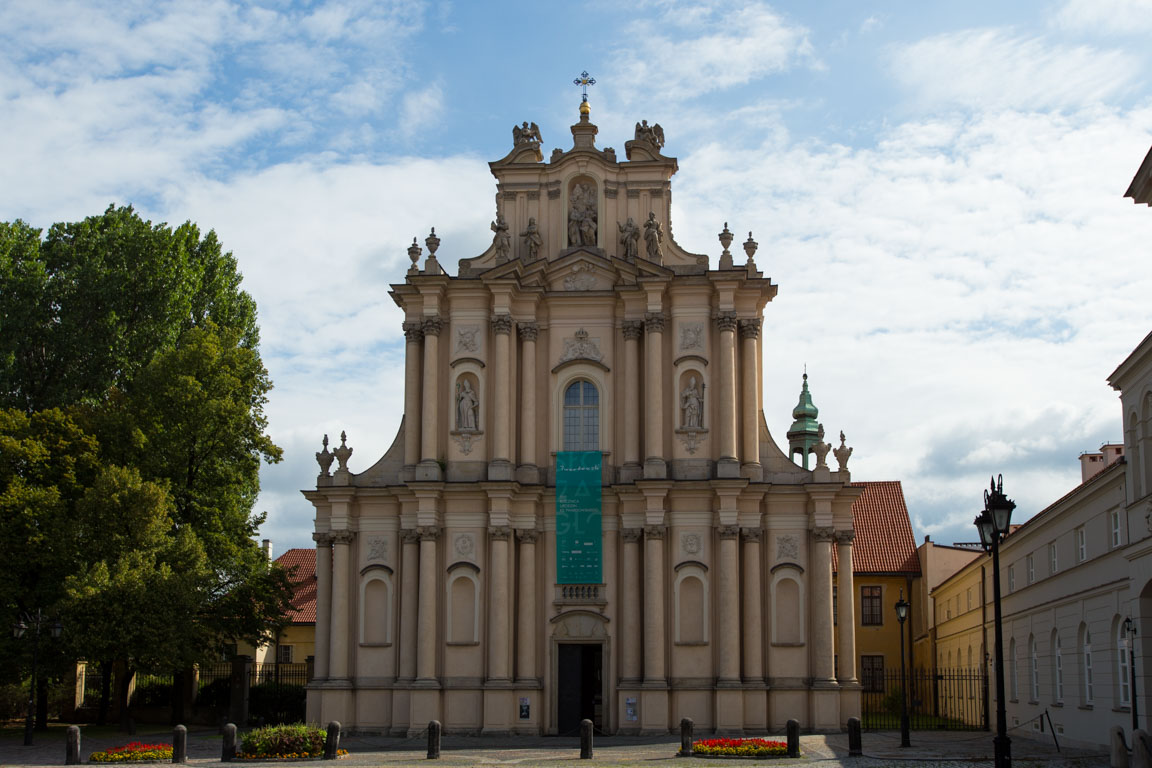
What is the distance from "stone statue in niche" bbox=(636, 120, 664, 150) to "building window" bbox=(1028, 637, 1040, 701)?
19940mm

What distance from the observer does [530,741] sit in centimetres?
3569

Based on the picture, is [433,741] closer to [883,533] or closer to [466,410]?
[466,410]

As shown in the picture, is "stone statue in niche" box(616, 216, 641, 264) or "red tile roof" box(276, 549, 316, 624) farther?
"red tile roof" box(276, 549, 316, 624)

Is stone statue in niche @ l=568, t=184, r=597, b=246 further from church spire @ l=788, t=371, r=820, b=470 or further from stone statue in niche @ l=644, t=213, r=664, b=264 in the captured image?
church spire @ l=788, t=371, r=820, b=470

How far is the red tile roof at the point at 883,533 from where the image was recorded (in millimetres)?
60531

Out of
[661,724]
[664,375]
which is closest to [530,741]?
[661,724]

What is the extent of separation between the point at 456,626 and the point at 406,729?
335cm

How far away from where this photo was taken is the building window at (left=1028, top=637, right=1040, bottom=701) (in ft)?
123

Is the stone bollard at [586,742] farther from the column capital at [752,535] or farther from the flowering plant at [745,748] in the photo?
the column capital at [752,535]

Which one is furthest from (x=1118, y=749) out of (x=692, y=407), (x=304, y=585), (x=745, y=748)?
(x=304, y=585)

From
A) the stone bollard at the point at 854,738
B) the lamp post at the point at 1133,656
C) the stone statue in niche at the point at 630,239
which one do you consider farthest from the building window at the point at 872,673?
the lamp post at the point at 1133,656

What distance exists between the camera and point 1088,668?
1247 inches

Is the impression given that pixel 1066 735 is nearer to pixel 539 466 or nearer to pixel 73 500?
pixel 539 466

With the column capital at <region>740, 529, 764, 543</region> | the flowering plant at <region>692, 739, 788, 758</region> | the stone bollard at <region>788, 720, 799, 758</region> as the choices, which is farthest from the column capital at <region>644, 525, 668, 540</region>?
the stone bollard at <region>788, 720, 799, 758</region>
